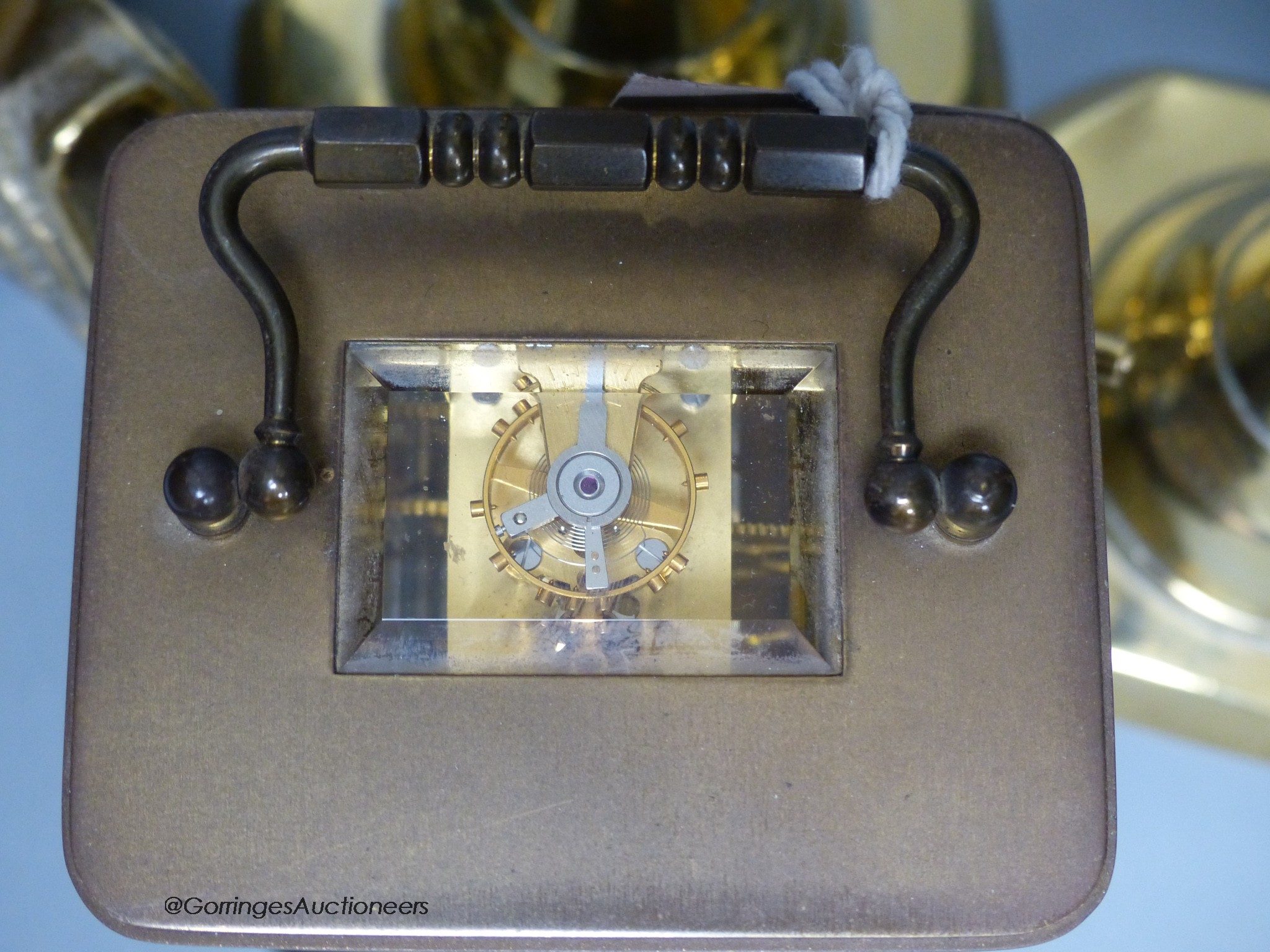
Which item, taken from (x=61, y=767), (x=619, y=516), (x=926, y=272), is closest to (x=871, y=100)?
(x=926, y=272)

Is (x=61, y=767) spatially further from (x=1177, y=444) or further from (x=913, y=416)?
(x=1177, y=444)

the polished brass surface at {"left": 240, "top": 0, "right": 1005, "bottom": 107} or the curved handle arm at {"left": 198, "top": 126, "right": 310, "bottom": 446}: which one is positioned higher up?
the polished brass surface at {"left": 240, "top": 0, "right": 1005, "bottom": 107}

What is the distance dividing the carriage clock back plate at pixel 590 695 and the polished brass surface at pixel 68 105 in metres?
0.18

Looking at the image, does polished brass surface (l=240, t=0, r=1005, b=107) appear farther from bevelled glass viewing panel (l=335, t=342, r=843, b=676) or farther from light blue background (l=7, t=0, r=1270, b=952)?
bevelled glass viewing panel (l=335, t=342, r=843, b=676)

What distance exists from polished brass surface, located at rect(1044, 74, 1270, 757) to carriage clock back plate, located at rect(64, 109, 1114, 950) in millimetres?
232

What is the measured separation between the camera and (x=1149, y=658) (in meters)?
0.63

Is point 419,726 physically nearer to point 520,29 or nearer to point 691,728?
point 691,728

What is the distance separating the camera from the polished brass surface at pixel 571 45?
60 centimetres

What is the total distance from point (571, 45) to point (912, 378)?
310 mm

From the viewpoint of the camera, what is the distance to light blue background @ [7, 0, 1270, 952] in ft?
1.96

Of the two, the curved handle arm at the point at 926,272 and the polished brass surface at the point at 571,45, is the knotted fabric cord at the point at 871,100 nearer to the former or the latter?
the curved handle arm at the point at 926,272

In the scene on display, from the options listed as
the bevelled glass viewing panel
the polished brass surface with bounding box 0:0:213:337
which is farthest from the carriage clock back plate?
the polished brass surface with bounding box 0:0:213:337

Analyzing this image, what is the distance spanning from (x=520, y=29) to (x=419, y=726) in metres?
0.38

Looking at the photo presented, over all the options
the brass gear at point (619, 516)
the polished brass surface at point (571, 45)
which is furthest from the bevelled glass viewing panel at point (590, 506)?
the polished brass surface at point (571, 45)
